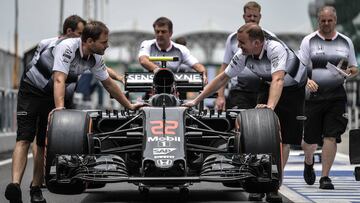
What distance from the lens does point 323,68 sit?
11633 mm

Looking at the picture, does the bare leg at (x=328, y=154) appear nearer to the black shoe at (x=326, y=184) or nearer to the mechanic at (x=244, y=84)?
the black shoe at (x=326, y=184)

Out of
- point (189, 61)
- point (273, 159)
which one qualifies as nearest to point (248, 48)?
point (273, 159)

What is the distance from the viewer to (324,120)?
11.7m

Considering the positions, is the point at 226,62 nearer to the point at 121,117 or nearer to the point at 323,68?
the point at 323,68


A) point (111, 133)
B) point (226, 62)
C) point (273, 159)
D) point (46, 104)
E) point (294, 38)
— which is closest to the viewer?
point (273, 159)

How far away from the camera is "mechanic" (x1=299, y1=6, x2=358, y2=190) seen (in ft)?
37.9

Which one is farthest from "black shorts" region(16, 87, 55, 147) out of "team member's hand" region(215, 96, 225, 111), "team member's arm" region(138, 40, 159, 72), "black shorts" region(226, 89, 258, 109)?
"black shorts" region(226, 89, 258, 109)

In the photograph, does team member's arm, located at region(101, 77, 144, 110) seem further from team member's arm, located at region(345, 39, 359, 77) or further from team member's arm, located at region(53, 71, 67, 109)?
team member's arm, located at region(345, 39, 359, 77)

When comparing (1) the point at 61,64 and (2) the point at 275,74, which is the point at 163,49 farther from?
(1) the point at 61,64

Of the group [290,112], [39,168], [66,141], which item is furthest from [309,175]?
[66,141]

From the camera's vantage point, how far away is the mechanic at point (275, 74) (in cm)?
940

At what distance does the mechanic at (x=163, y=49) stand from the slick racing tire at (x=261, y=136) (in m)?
2.79

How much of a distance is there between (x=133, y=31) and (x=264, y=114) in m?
184

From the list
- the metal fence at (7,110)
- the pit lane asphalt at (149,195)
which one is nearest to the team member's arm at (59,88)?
the pit lane asphalt at (149,195)
